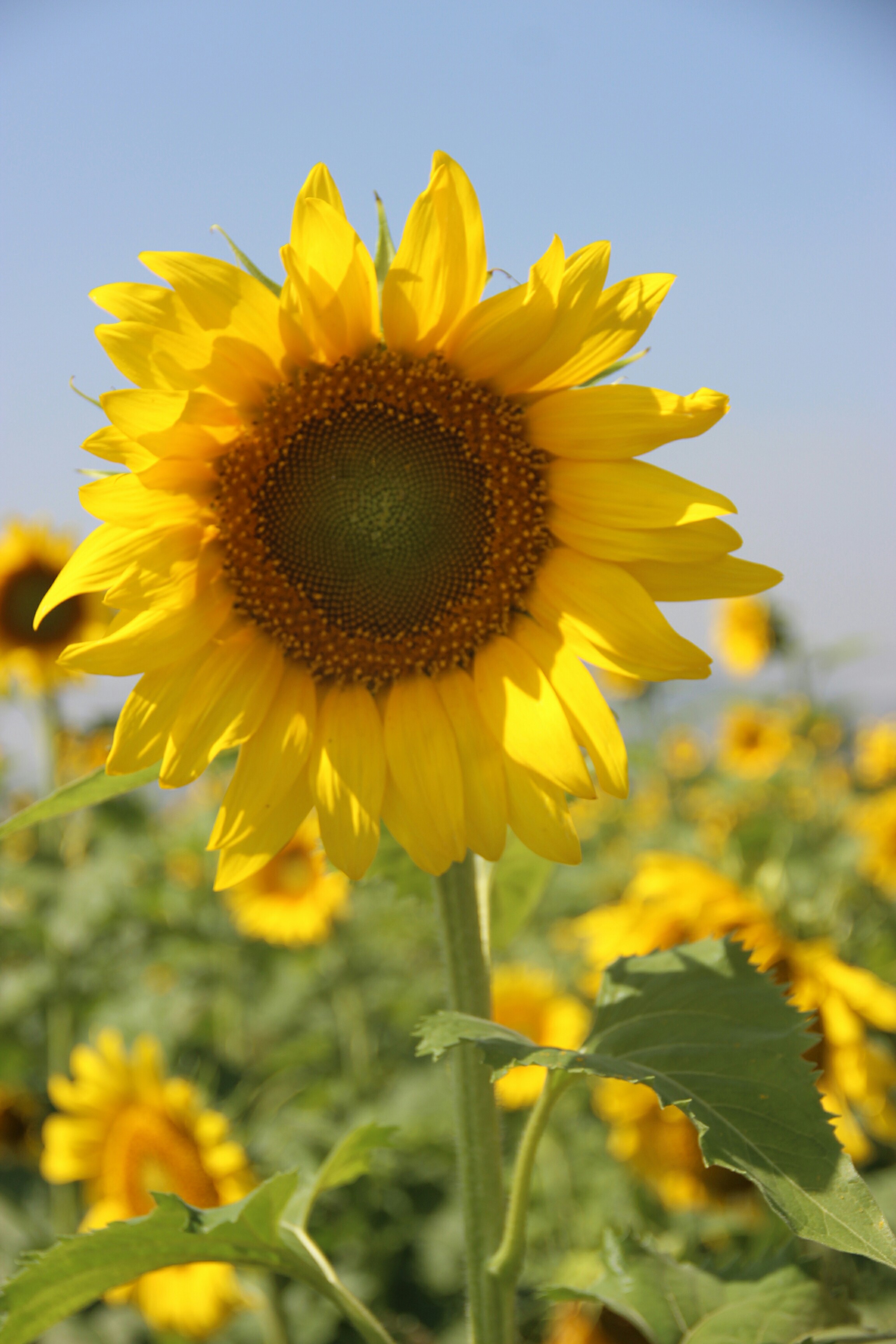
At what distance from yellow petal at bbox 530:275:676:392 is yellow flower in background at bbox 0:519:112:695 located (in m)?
4.15

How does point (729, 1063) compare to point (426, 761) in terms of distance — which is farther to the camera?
point (426, 761)

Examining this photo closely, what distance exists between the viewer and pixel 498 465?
66.4 inches

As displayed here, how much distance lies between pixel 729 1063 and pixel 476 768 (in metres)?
0.54

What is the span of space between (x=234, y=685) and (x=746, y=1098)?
0.95 metres

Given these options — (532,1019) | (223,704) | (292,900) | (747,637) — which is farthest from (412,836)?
(747,637)

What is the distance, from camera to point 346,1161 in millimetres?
1739

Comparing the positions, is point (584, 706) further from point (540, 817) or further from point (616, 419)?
point (616, 419)

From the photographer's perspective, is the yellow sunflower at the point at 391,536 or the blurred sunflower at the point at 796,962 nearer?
the yellow sunflower at the point at 391,536

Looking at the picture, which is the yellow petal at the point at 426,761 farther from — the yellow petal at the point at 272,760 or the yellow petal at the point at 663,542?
the yellow petal at the point at 663,542

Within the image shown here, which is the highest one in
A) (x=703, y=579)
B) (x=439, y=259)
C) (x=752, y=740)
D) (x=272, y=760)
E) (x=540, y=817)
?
(x=439, y=259)

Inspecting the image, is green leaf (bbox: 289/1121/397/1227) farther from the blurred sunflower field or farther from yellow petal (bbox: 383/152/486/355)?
yellow petal (bbox: 383/152/486/355)

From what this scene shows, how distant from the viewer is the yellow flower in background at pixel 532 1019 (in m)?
4.32

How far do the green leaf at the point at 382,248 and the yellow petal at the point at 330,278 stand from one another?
45 mm

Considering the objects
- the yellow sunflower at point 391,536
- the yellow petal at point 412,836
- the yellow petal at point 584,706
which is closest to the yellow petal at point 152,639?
the yellow sunflower at point 391,536
